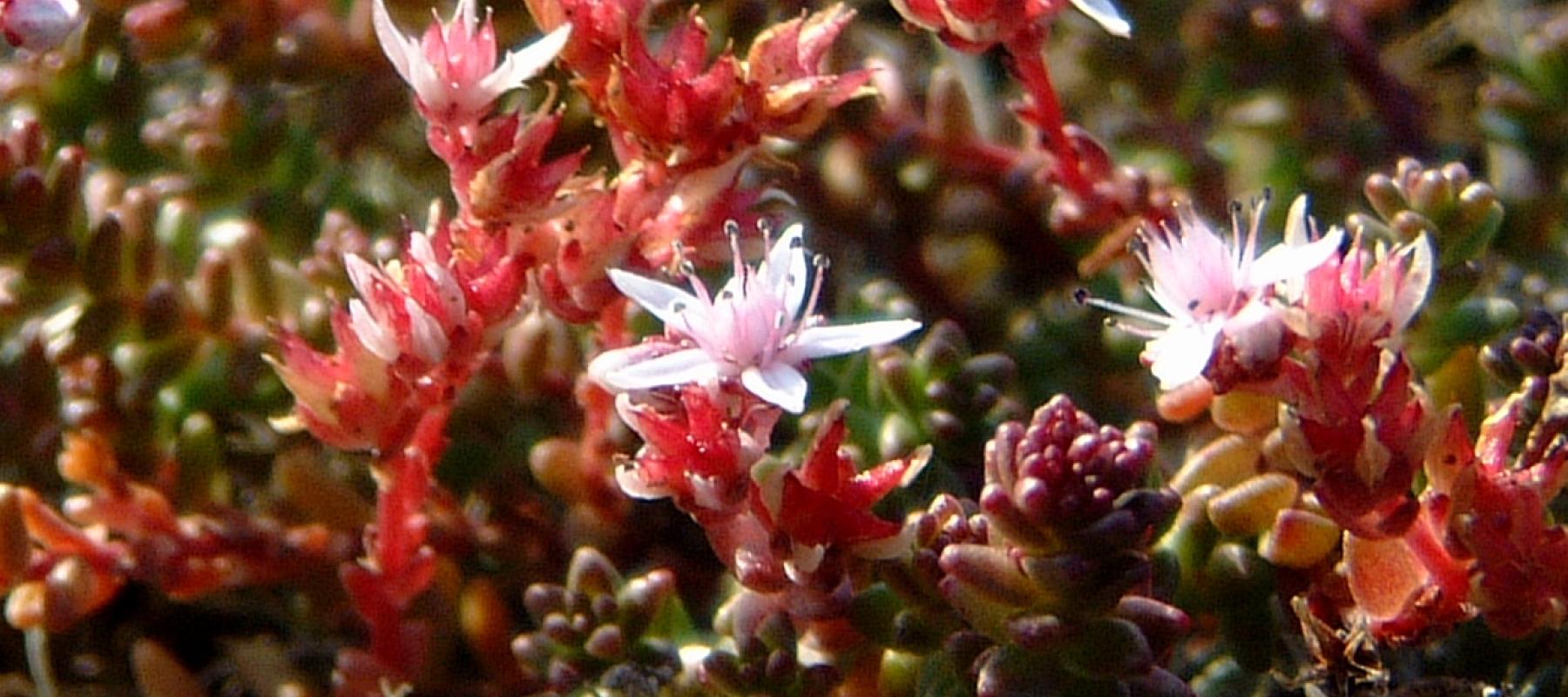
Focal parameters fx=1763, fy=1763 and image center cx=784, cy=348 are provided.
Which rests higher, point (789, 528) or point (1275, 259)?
point (1275, 259)

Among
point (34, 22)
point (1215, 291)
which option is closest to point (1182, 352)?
point (1215, 291)

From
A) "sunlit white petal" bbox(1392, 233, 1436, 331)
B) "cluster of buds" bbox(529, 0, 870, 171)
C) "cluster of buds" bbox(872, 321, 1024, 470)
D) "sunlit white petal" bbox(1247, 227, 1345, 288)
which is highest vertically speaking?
"cluster of buds" bbox(529, 0, 870, 171)

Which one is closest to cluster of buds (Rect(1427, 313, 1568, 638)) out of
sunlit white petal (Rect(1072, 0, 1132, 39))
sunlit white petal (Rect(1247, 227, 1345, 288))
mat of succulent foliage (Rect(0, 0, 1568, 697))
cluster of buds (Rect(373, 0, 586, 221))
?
mat of succulent foliage (Rect(0, 0, 1568, 697))

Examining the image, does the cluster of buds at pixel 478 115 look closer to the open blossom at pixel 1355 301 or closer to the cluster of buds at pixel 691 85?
the cluster of buds at pixel 691 85

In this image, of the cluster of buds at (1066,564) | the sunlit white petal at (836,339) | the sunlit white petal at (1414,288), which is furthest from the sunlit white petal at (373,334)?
the sunlit white petal at (1414,288)

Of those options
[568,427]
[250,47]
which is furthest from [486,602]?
[250,47]

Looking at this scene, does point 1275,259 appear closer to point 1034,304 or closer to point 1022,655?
point 1022,655

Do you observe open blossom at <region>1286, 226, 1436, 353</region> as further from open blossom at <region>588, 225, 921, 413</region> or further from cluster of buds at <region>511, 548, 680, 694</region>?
cluster of buds at <region>511, 548, 680, 694</region>

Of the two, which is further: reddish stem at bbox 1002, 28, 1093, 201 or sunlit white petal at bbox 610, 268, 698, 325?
reddish stem at bbox 1002, 28, 1093, 201
